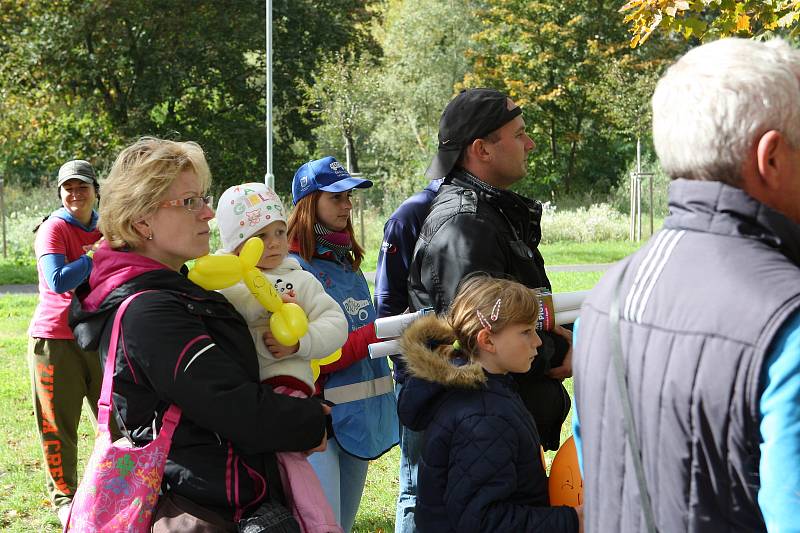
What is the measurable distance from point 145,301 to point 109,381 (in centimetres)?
23

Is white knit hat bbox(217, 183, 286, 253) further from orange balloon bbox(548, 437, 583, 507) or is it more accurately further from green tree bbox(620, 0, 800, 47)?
green tree bbox(620, 0, 800, 47)

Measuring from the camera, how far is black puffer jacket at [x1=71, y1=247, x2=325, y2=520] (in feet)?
7.52

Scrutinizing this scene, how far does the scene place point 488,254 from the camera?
3053mm

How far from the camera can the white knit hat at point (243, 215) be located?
3340mm

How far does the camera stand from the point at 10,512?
218 inches

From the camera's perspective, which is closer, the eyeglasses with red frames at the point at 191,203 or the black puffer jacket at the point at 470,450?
the eyeglasses with red frames at the point at 191,203

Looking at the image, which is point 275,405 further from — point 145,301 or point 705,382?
point 705,382

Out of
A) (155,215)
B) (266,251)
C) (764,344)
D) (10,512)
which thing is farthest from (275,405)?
(10,512)

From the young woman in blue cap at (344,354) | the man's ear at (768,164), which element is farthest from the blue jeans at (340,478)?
the man's ear at (768,164)

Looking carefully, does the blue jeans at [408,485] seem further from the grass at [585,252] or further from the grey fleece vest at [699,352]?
the grass at [585,252]

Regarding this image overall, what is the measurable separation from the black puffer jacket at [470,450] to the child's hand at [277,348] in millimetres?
346

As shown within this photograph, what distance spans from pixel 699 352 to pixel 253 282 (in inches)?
63.9

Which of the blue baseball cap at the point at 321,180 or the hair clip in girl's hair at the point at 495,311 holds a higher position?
the blue baseball cap at the point at 321,180

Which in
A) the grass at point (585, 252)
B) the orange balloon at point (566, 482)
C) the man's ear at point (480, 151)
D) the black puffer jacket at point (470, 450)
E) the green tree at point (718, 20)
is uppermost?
the green tree at point (718, 20)
